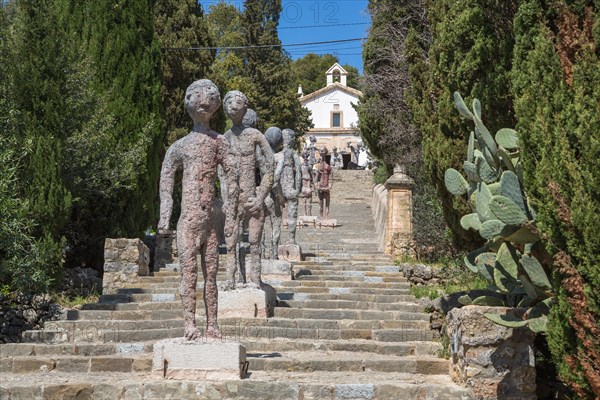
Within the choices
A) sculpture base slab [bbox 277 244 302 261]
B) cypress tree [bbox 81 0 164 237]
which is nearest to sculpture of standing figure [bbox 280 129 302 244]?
sculpture base slab [bbox 277 244 302 261]

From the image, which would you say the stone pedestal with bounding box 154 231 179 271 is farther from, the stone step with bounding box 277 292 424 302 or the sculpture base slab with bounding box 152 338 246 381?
the sculpture base slab with bounding box 152 338 246 381

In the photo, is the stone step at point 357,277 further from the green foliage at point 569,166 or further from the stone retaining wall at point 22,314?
the green foliage at point 569,166

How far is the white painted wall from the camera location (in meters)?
67.1

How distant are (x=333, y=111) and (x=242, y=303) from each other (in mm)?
59172

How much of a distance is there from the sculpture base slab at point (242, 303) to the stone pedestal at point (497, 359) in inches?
135

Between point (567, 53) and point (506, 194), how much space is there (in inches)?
62.0

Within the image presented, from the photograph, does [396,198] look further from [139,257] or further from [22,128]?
[22,128]

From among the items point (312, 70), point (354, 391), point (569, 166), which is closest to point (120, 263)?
point (354, 391)

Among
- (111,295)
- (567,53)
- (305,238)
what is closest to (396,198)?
(305,238)

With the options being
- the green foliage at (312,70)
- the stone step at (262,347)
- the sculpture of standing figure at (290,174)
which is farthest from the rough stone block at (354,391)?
the green foliage at (312,70)

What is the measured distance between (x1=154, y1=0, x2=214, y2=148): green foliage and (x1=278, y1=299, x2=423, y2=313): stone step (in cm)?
998

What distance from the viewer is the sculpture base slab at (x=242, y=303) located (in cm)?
1041

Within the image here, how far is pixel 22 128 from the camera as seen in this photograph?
11.8 m

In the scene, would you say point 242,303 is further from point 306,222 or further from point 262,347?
point 306,222
